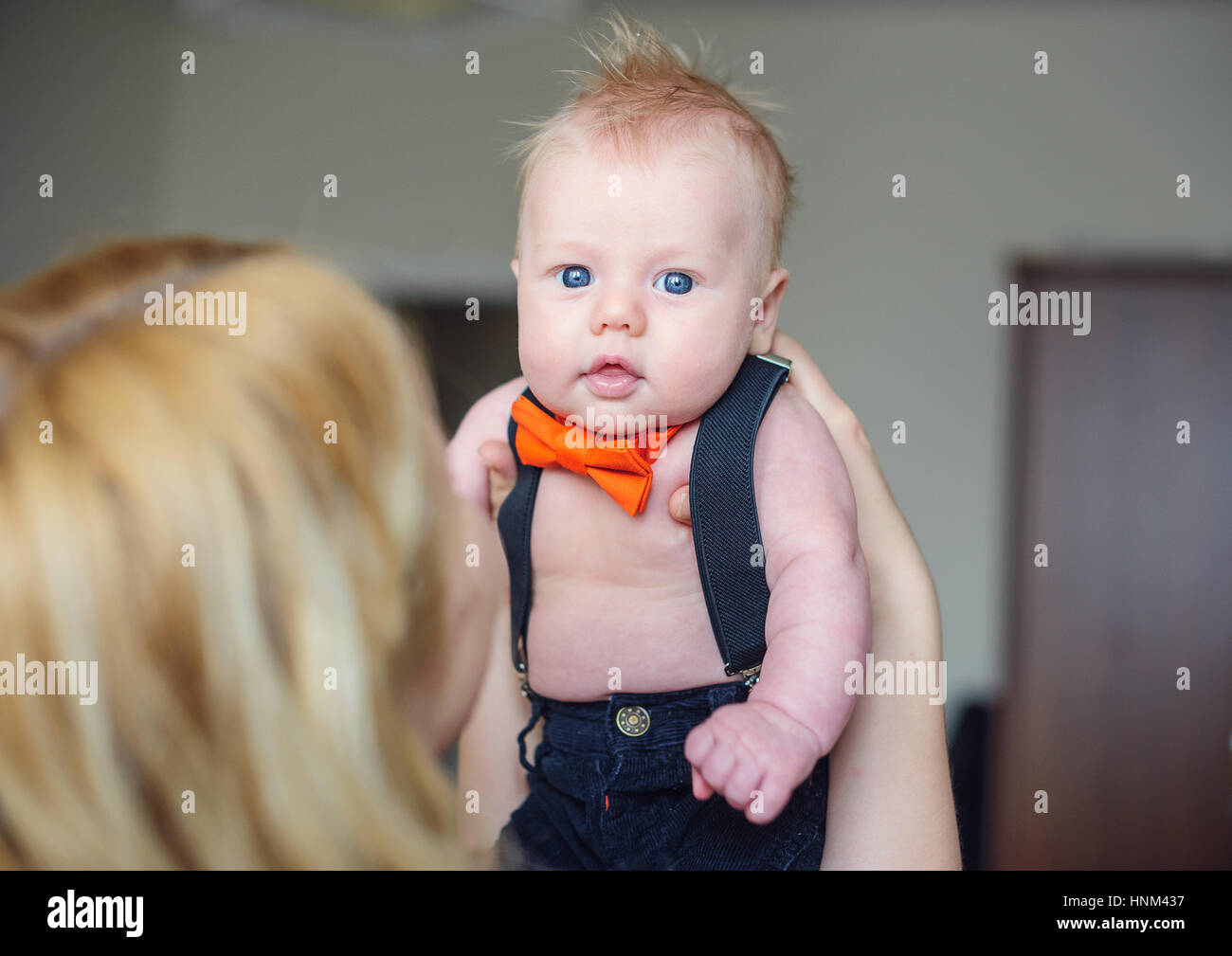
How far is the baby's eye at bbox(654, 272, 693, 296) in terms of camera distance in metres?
0.49

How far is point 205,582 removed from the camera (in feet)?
1.28

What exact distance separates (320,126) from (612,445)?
0.97 m

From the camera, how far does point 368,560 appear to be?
0.43 meters

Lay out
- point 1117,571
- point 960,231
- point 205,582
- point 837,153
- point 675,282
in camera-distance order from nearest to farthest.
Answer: point 205,582, point 675,282, point 837,153, point 960,231, point 1117,571

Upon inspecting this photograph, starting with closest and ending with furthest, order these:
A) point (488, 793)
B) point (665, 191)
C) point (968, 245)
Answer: point (665, 191) → point (488, 793) → point (968, 245)

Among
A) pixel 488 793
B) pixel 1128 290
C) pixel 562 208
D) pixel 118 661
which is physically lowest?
pixel 488 793

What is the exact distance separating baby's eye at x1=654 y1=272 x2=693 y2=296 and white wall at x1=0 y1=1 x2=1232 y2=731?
31 cm

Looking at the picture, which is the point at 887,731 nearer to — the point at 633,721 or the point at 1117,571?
the point at 633,721

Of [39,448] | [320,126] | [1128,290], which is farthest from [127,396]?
[1128,290]

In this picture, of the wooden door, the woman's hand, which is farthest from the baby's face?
the wooden door

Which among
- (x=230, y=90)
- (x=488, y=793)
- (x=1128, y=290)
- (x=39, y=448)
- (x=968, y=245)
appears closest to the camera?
(x=39, y=448)

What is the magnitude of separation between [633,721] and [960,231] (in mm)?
1498

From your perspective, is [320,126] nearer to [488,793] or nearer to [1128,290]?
[488,793]

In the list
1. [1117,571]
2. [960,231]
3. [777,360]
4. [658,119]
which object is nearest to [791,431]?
[777,360]
